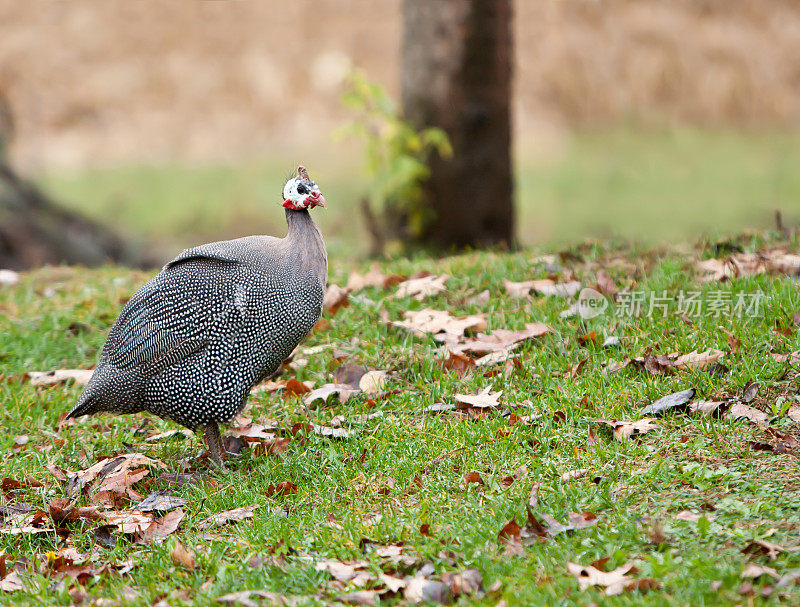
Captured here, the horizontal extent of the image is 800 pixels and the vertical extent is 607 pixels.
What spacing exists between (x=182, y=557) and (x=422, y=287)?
272 centimetres

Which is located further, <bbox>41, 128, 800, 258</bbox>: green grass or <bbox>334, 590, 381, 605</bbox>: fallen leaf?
<bbox>41, 128, 800, 258</bbox>: green grass

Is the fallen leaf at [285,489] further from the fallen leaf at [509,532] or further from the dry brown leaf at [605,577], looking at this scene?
the dry brown leaf at [605,577]

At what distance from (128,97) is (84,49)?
3.89ft

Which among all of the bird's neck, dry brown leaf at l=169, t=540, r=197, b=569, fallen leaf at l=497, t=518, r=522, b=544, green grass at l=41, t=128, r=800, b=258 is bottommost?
green grass at l=41, t=128, r=800, b=258

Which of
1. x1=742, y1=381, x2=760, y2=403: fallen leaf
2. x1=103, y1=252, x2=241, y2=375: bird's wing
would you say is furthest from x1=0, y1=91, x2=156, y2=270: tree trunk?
x1=742, y1=381, x2=760, y2=403: fallen leaf

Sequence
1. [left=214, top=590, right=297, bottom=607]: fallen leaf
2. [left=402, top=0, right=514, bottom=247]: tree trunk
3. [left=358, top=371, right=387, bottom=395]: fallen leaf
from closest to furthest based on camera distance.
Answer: [left=214, top=590, right=297, bottom=607]: fallen leaf → [left=358, top=371, right=387, bottom=395]: fallen leaf → [left=402, top=0, right=514, bottom=247]: tree trunk

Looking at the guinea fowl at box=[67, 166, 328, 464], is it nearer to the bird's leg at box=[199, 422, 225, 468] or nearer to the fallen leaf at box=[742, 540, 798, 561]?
the bird's leg at box=[199, 422, 225, 468]

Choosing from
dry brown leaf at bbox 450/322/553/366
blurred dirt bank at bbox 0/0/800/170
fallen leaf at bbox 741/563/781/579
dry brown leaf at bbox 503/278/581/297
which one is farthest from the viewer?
blurred dirt bank at bbox 0/0/800/170

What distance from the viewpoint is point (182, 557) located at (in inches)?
129

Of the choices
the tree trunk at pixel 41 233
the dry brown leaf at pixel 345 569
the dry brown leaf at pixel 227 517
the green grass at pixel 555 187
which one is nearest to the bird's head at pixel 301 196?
the dry brown leaf at pixel 227 517

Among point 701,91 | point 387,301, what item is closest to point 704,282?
point 387,301

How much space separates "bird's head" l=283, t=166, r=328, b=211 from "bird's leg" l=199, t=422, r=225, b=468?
103 cm

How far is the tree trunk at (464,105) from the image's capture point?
741 centimetres

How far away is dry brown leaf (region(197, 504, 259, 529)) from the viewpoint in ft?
11.9
